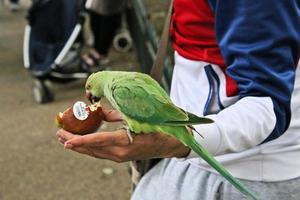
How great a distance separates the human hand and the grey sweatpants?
0.80ft

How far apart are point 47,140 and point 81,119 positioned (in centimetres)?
270

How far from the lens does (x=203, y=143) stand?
45.9 inches

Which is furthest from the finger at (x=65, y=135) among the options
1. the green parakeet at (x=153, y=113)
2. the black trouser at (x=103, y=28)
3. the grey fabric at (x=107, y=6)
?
the black trouser at (x=103, y=28)

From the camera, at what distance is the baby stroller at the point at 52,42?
4.32 meters

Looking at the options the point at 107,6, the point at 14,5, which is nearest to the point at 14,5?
the point at 14,5

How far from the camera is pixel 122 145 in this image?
42.5 inches

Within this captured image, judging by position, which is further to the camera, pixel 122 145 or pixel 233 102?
pixel 233 102

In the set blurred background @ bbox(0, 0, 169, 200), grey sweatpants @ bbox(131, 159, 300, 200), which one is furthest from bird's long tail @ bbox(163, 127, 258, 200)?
blurred background @ bbox(0, 0, 169, 200)

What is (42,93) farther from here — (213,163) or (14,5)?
(14,5)

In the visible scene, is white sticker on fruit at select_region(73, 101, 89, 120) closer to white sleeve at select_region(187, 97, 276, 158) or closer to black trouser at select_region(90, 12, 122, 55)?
white sleeve at select_region(187, 97, 276, 158)

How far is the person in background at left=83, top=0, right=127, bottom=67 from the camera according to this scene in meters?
4.90

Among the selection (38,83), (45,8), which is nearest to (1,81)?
(38,83)

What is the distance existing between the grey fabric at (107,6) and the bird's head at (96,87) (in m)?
3.36

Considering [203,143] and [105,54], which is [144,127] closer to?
[203,143]
